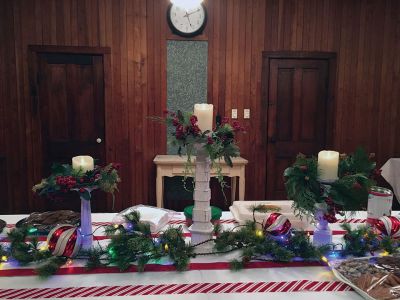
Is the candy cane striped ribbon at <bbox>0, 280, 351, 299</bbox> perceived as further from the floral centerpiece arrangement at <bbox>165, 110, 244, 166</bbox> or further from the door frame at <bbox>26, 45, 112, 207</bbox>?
the door frame at <bbox>26, 45, 112, 207</bbox>

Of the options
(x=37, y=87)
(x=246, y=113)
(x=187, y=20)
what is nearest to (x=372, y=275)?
(x=246, y=113)

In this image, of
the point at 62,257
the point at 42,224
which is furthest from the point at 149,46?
the point at 62,257

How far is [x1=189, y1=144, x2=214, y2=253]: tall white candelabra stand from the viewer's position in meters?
1.31

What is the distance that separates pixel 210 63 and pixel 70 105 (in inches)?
61.6

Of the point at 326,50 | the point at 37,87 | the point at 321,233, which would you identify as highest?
the point at 326,50

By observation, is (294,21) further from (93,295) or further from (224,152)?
(93,295)

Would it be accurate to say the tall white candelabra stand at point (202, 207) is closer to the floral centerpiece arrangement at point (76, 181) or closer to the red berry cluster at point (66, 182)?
the floral centerpiece arrangement at point (76, 181)

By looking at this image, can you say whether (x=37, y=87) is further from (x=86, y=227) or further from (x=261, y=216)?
(x=261, y=216)

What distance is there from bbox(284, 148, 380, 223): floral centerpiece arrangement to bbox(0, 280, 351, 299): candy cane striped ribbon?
0.24 metres

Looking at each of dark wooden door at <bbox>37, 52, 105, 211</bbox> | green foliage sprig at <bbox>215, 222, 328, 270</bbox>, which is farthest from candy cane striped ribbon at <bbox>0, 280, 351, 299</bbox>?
dark wooden door at <bbox>37, 52, 105, 211</bbox>

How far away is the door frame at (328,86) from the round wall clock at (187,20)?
758mm

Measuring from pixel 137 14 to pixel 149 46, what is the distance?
Result: 1.14 feet

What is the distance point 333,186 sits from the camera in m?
1.24

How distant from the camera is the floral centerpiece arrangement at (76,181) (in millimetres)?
1225
